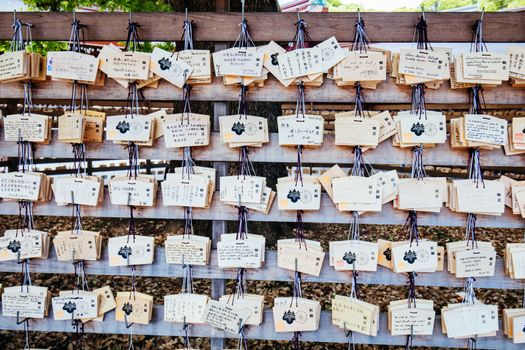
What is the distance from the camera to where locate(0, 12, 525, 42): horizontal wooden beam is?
1942mm

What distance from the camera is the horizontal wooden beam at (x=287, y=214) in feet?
6.57

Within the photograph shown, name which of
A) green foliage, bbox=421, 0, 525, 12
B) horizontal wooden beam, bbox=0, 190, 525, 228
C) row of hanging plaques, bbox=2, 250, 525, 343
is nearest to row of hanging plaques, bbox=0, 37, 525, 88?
horizontal wooden beam, bbox=0, 190, 525, 228

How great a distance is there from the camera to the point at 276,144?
2.06 m

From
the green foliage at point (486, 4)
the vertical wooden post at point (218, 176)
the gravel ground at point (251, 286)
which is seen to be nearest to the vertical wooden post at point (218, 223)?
the vertical wooden post at point (218, 176)

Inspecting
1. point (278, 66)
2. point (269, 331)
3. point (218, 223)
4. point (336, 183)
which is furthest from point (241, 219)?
point (278, 66)

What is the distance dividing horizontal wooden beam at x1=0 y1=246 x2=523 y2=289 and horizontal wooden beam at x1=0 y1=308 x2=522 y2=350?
0.21 metres

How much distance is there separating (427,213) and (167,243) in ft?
4.15

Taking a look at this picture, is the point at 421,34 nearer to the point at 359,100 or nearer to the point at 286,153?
the point at 359,100

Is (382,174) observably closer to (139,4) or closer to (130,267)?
(130,267)

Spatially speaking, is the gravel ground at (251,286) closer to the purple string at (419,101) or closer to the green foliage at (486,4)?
the purple string at (419,101)

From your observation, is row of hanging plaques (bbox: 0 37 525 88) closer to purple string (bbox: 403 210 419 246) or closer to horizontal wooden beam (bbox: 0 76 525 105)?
horizontal wooden beam (bbox: 0 76 525 105)

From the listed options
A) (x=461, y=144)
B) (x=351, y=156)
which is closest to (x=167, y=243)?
(x=351, y=156)

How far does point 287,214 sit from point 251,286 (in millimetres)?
1736

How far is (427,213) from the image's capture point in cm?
201
